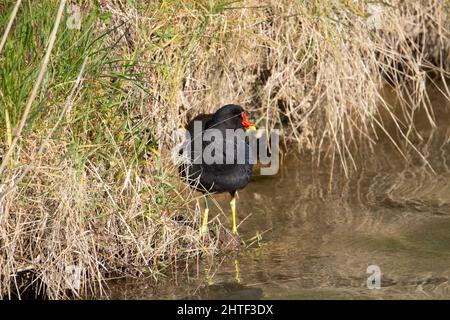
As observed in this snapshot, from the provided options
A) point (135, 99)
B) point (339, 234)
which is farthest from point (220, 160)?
point (339, 234)

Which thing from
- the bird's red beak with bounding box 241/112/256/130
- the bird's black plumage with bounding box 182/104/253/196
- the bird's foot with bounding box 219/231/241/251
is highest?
the bird's red beak with bounding box 241/112/256/130

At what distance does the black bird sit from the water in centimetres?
19

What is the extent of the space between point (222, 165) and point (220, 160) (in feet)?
0.11

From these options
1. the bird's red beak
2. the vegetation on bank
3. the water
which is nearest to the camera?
the vegetation on bank

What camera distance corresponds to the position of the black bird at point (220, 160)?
14.5 feet

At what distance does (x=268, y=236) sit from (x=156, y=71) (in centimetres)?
105

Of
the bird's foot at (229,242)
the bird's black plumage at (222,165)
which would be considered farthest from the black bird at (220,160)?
the bird's foot at (229,242)

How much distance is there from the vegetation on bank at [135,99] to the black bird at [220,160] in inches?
4.6

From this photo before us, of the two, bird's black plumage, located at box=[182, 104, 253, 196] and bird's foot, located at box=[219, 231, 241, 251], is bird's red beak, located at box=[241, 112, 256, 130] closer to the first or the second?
bird's black plumage, located at box=[182, 104, 253, 196]

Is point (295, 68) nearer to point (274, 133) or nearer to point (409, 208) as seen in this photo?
point (274, 133)

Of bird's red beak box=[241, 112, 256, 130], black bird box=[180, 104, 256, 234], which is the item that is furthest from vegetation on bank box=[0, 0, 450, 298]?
bird's red beak box=[241, 112, 256, 130]

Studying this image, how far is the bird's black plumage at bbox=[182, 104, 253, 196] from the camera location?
14.5ft

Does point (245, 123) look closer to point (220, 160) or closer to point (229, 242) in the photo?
point (220, 160)

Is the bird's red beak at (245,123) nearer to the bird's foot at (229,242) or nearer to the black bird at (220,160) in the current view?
the black bird at (220,160)
